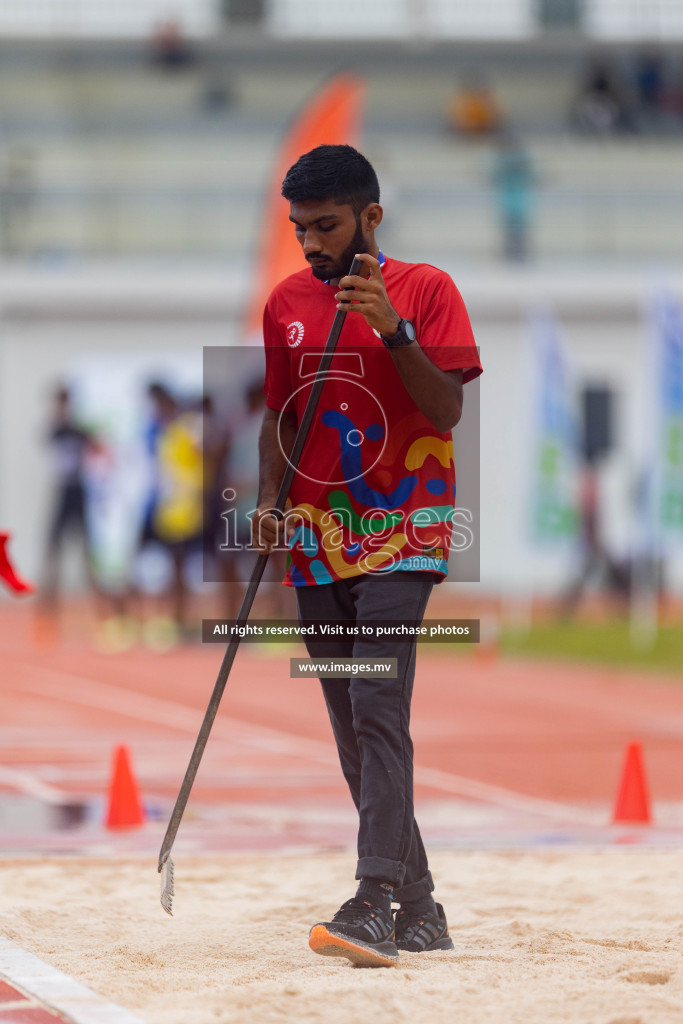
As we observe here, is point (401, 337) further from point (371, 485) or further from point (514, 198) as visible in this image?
point (514, 198)

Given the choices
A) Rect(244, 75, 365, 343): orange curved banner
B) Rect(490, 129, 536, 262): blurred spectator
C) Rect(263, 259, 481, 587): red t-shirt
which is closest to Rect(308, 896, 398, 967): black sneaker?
Rect(263, 259, 481, 587): red t-shirt

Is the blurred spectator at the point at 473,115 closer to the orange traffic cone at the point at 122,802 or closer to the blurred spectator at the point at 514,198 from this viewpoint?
the blurred spectator at the point at 514,198

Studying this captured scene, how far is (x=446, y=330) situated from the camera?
4.70 m

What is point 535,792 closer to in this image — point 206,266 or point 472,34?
point 206,266

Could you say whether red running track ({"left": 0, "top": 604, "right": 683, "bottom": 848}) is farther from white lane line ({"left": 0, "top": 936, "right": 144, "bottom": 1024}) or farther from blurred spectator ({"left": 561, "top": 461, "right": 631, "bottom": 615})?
blurred spectator ({"left": 561, "top": 461, "right": 631, "bottom": 615})

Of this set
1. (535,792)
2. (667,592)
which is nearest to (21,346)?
(667,592)

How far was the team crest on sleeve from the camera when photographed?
4859 millimetres

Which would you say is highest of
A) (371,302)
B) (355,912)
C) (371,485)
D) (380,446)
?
(371,302)

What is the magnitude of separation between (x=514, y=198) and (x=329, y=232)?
2219 cm

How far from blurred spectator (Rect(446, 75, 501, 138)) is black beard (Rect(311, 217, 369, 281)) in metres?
26.3

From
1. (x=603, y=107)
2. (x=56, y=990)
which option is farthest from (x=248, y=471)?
(x=603, y=107)

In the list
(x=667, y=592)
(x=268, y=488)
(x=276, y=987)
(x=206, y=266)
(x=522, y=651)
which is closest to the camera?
(x=276, y=987)

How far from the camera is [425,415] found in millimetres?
4695

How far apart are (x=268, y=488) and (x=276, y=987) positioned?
137 centimetres
